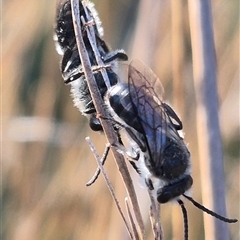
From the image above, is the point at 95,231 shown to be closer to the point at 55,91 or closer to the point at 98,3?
the point at 55,91

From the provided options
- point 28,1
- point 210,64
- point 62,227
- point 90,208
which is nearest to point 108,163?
point 90,208

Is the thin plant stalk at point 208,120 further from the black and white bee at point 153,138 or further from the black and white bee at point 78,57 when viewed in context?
the black and white bee at point 78,57

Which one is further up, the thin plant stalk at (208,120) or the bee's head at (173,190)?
the thin plant stalk at (208,120)

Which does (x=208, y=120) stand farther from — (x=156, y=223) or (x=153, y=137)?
(x=156, y=223)

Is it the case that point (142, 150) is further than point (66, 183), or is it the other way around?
point (66, 183)

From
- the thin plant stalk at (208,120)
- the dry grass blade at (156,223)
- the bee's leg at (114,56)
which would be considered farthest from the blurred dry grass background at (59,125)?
the dry grass blade at (156,223)

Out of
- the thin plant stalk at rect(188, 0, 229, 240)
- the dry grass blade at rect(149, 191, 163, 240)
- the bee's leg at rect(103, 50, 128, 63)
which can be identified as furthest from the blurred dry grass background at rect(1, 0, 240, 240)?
the dry grass blade at rect(149, 191, 163, 240)
